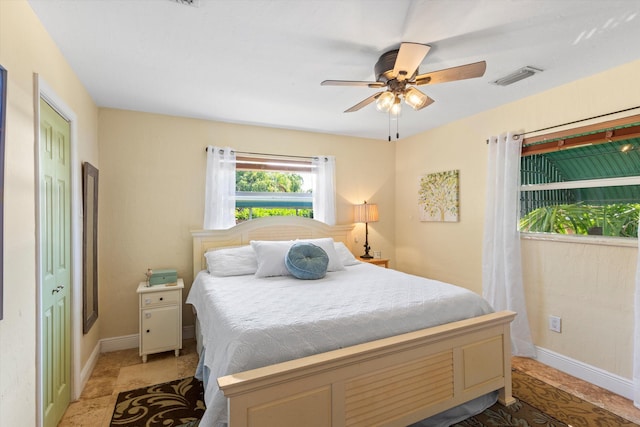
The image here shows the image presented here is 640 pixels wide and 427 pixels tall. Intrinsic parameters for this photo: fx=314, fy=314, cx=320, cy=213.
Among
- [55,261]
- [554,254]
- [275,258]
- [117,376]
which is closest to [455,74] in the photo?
[554,254]

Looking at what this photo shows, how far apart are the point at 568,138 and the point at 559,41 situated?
1.03 m

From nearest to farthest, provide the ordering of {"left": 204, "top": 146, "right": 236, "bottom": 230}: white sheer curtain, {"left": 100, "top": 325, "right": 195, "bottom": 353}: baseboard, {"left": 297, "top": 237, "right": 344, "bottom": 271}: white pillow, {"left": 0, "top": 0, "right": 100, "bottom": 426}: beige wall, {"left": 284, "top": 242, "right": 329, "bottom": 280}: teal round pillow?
{"left": 0, "top": 0, "right": 100, "bottom": 426}: beige wall < {"left": 284, "top": 242, "right": 329, "bottom": 280}: teal round pillow < {"left": 100, "top": 325, "right": 195, "bottom": 353}: baseboard < {"left": 297, "top": 237, "right": 344, "bottom": 271}: white pillow < {"left": 204, "top": 146, "right": 236, "bottom": 230}: white sheer curtain

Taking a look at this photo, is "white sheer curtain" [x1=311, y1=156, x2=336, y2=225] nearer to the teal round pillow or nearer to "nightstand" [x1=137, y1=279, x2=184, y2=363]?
the teal round pillow

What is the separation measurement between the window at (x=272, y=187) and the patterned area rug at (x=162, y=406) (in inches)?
75.0

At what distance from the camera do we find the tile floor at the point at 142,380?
2.11 m

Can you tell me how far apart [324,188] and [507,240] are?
2141 mm

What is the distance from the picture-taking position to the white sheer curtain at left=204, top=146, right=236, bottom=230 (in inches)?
137

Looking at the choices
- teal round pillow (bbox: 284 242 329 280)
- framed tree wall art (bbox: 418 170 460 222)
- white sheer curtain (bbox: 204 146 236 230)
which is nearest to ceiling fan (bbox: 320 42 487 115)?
teal round pillow (bbox: 284 242 329 280)

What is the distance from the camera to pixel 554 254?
9.04 ft

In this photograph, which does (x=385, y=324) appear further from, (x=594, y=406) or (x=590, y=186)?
(x=590, y=186)

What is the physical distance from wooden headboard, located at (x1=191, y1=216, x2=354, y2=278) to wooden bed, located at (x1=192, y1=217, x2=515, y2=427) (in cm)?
217

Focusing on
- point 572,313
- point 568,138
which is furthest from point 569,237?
point 568,138

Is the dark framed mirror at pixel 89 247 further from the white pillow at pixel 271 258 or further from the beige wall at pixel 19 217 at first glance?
the white pillow at pixel 271 258

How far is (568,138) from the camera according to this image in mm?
2664
